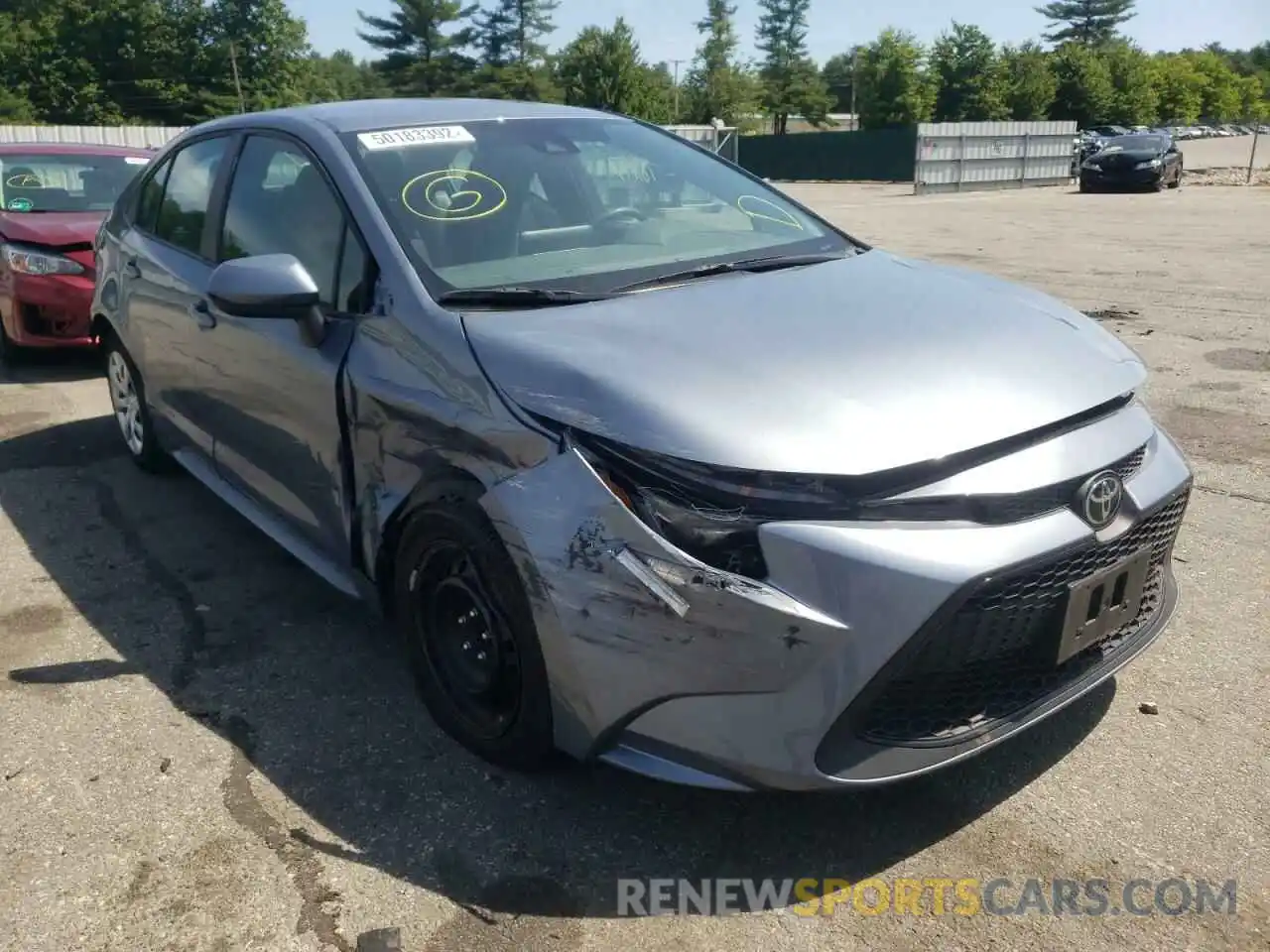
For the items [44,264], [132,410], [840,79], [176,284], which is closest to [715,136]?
[44,264]

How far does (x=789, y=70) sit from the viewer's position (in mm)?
89062

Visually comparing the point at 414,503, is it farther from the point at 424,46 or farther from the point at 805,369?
the point at 424,46

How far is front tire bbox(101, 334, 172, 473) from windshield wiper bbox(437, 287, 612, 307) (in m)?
2.59

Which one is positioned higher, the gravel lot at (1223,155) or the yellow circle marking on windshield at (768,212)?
the gravel lot at (1223,155)

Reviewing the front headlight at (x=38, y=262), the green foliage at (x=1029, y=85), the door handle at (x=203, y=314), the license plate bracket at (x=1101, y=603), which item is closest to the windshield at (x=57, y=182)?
the front headlight at (x=38, y=262)

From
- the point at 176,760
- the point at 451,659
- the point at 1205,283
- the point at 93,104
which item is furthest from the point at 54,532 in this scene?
the point at 93,104

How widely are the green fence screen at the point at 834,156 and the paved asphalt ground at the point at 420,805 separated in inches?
1596

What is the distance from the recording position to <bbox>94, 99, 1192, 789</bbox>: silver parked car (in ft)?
6.99

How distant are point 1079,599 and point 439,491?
1464 mm

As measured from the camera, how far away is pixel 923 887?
2.32 metres

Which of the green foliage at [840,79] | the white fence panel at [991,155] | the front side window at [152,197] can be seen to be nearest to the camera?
the front side window at [152,197]

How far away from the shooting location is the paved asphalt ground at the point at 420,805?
2244 mm

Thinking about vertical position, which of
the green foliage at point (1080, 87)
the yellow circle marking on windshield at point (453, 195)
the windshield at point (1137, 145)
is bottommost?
the yellow circle marking on windshield at point (453, 195)

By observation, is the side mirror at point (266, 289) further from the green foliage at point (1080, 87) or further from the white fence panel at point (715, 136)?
the green foliage at point (1080, 87)
